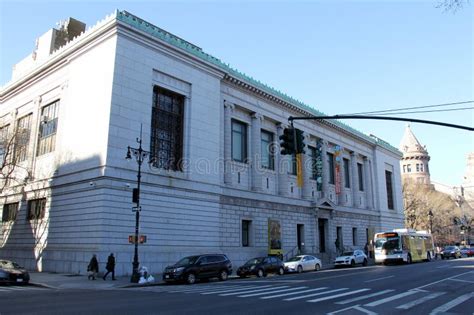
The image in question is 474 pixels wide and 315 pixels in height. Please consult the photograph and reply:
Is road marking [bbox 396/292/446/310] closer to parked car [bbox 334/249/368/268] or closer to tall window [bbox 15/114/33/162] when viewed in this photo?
parked car [bbox 334/249/368/268]

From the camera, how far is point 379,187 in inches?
2483

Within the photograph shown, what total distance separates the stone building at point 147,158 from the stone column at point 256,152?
0.12 m

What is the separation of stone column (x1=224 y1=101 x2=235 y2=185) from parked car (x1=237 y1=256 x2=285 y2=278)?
9853 millimetres

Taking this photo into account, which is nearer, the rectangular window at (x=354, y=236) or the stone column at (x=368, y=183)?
the rectangular window at (x=354, y=236)

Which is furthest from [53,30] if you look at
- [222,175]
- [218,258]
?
[218,258]

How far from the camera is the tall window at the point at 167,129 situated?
1270 inches

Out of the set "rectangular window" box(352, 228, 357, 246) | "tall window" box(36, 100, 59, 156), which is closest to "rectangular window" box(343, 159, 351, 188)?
"rectangular window" box(352, 228, 357, 246)

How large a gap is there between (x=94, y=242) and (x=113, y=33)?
15.0m

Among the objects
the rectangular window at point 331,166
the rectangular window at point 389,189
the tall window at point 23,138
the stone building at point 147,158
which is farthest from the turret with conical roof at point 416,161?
the tall window at point 23,138

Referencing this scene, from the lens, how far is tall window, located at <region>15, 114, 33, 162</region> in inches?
1379

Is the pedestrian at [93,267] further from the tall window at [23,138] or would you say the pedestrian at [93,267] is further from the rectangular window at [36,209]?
the tall window at [23,138]

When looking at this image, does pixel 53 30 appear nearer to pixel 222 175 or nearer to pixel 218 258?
pixel 222 175

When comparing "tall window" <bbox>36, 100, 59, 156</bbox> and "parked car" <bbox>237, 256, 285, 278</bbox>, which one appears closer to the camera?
"parked car" <bbox>237, 256, 285, 278</bbox>

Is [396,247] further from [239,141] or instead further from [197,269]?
[197,269]
